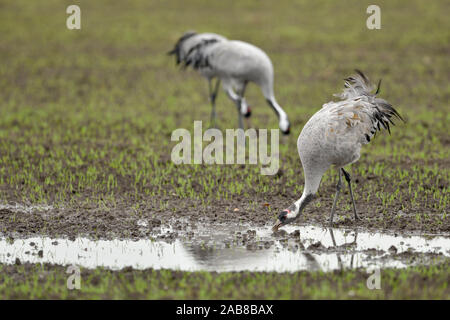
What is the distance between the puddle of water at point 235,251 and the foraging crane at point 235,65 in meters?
4.28

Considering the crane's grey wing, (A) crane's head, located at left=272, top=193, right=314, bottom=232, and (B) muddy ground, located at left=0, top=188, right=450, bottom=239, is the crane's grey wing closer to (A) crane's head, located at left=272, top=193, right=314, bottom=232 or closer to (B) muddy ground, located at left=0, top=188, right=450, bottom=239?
(B) muddy ground, located at left=0, top=188, right=450, bottom=239

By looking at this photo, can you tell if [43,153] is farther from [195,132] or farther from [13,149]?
[195,132]

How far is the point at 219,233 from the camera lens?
746cm

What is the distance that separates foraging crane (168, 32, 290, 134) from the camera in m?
12.0

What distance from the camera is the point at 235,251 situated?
688 centimetres

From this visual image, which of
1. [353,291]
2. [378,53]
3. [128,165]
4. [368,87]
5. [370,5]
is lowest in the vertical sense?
[353,291]

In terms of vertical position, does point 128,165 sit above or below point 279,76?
below

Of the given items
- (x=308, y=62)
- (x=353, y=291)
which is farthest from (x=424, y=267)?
(x=308, y=62)

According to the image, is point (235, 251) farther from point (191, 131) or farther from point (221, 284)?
point (191, 131)

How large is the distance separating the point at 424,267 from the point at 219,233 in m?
2.10

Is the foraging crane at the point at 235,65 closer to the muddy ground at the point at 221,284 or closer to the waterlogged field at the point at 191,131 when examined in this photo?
the waterlogged field at the point at 191,131

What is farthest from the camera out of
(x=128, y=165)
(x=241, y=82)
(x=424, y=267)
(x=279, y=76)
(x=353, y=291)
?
(x=279, y=76)

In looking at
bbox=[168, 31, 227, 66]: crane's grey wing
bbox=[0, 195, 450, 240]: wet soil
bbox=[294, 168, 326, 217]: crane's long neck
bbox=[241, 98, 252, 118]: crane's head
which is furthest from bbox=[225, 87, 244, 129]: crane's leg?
bbox=[294, 168, 326, 217]: crane's long neck

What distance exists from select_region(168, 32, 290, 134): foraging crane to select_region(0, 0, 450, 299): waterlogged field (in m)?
0.60
